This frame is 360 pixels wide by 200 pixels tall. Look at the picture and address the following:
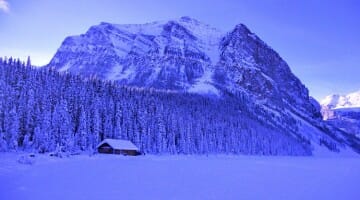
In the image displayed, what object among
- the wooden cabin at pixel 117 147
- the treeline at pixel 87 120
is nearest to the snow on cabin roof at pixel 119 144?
the wooden cabin at pixel 117 147

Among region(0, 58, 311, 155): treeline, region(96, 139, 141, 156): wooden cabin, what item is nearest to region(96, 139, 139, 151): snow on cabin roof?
region(96, 139, 141, 156): wooden cabin

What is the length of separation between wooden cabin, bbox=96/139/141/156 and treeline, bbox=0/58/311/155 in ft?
10.0

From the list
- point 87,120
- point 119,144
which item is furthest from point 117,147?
point 87,120

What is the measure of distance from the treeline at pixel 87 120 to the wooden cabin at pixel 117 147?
10.0 feet

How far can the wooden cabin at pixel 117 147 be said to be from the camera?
276 feet

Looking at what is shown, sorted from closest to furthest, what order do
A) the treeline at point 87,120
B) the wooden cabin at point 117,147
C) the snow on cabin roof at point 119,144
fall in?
the treeline at point 87,120
the wooden cabin at point 117,147
the snow on cabin roof at point 119,144

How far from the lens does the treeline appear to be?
7362 cm

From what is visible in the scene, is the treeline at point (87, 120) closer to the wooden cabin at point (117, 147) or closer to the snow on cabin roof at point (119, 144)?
the wooden cabin at point (117, 147)

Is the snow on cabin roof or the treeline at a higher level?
the treeline

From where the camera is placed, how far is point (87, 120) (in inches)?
3460

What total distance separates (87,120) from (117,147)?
10164mm

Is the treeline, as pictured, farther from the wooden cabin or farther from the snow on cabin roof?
the snow on cabin roof

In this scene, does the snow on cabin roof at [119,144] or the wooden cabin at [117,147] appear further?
the snow on cabin roof at [119,144]

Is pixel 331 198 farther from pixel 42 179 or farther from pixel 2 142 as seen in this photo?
pixel 2 142
